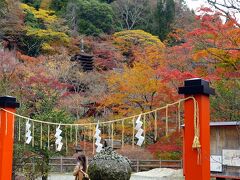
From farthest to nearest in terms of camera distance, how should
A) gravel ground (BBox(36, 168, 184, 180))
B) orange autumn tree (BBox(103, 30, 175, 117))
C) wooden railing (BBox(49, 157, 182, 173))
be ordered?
wooden railing (BBox(49, 157, 182, 173)) → orange autumn tree (BBox(103, 30, 175, 117)) → gravel ground (BBox(36, 168, 184, 180))

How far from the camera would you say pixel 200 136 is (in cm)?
412

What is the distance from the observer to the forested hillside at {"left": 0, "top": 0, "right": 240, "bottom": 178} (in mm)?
13664

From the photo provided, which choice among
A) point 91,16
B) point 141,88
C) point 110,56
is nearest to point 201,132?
point 141,88

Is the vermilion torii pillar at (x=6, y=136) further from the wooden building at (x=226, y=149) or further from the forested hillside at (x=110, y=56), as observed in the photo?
the wooden building at (x=226, y=149)

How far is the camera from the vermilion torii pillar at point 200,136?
404 cm

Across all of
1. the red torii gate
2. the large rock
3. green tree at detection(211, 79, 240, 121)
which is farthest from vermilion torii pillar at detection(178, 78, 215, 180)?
green tree at detection(211, 79, 240, 121)

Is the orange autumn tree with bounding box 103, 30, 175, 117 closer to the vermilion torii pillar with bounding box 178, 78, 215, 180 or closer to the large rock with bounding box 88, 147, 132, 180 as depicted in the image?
the large rock with bounding box 88, 147, 132, 180

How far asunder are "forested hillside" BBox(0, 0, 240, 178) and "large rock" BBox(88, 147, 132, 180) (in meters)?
3.39

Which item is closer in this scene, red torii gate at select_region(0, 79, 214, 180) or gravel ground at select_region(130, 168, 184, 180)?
red torii gate at select_region(0, 79, 214, 180)

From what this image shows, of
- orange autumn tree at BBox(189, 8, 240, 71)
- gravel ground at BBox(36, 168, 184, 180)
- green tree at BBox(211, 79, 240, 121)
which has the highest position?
orange autumn tree at BBox(189, 8, 240, 71)

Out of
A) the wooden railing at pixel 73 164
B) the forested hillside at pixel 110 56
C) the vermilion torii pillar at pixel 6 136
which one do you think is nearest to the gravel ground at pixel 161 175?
the wooden railing at pixel 73 164

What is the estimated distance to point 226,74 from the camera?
14000mm

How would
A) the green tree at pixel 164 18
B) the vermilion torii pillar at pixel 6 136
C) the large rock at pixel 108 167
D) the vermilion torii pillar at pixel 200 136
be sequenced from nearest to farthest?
the vermilion torii pillar at pixel 200 136 < the vermilion torii pillar at pixel 6 136 < the large rock at pixel 108 167 < the green tree at pixel 164 18

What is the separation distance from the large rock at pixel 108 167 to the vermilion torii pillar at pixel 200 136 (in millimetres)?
3445
